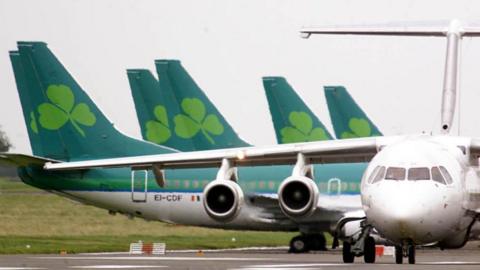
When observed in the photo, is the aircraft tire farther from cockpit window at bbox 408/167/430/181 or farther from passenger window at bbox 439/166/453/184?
cockpit window at bbox 408/167/430/181

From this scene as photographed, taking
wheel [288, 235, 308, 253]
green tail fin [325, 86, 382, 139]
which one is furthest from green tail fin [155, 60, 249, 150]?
wheel [288, 235, 308, 253]

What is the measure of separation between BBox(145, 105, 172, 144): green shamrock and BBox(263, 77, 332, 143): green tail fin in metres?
3.40

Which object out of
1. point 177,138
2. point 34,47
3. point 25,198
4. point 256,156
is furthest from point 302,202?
point 25,198

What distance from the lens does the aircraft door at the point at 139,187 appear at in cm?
4775

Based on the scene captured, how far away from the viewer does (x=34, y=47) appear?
4603 centimetres

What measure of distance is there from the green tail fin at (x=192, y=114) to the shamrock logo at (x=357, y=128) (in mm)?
4636

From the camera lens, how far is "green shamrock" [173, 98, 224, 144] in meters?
51.8

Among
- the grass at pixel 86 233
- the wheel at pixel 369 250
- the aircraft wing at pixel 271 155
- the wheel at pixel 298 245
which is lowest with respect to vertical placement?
the wheel at pixel 369 250

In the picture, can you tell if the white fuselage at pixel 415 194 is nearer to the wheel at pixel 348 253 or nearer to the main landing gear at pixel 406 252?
the main landing gear at pixel 406 252

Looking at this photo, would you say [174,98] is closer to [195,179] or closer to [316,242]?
[195,179]

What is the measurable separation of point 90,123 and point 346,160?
16.2 meters

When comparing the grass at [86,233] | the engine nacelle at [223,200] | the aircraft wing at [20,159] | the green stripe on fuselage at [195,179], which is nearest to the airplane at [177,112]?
the green stripe on fuselage at [195,179]

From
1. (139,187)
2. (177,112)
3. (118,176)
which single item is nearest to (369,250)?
(139,187)

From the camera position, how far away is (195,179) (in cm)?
4844
